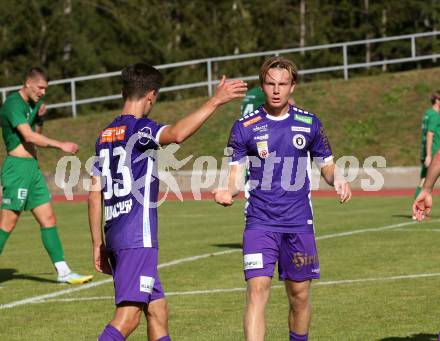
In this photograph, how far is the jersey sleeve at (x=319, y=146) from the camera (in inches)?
321

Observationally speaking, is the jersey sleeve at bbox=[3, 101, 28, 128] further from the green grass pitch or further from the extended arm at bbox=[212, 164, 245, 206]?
the extended arm at bbox=[212, 164, 245, 206]

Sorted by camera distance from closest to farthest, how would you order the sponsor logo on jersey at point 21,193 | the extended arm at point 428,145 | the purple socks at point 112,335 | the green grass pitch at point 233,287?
1. the purple socks at point 112,335
2. the green grass pitch at point 233,287
3. the sponsor logo on jersey at point 21,193
4. the extended arm at point 428,145

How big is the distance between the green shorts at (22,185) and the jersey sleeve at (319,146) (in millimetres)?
5253

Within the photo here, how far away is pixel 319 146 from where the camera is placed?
8.19 metres

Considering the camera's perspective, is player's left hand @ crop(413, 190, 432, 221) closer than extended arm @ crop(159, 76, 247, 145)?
No

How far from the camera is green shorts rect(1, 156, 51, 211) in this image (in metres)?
12.6

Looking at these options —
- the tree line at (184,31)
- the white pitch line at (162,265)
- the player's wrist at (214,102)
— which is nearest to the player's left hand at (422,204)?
the player's wrist at (214,102)

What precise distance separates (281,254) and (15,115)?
5.00m

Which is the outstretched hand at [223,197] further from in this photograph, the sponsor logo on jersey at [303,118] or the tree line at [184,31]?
the tree line at [184,31]

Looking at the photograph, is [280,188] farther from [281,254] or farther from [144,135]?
[144,135]

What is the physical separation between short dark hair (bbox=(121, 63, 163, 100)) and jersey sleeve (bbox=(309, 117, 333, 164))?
1386 mm

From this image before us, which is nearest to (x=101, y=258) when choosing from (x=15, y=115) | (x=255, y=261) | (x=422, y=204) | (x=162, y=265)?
(x=255, y=261)

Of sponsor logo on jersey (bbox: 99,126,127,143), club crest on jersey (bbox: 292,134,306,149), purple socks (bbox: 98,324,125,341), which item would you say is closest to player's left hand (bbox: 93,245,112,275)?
purple socks (bbox: 98,324,125,341)

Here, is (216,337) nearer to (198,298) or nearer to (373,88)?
(198,298)
